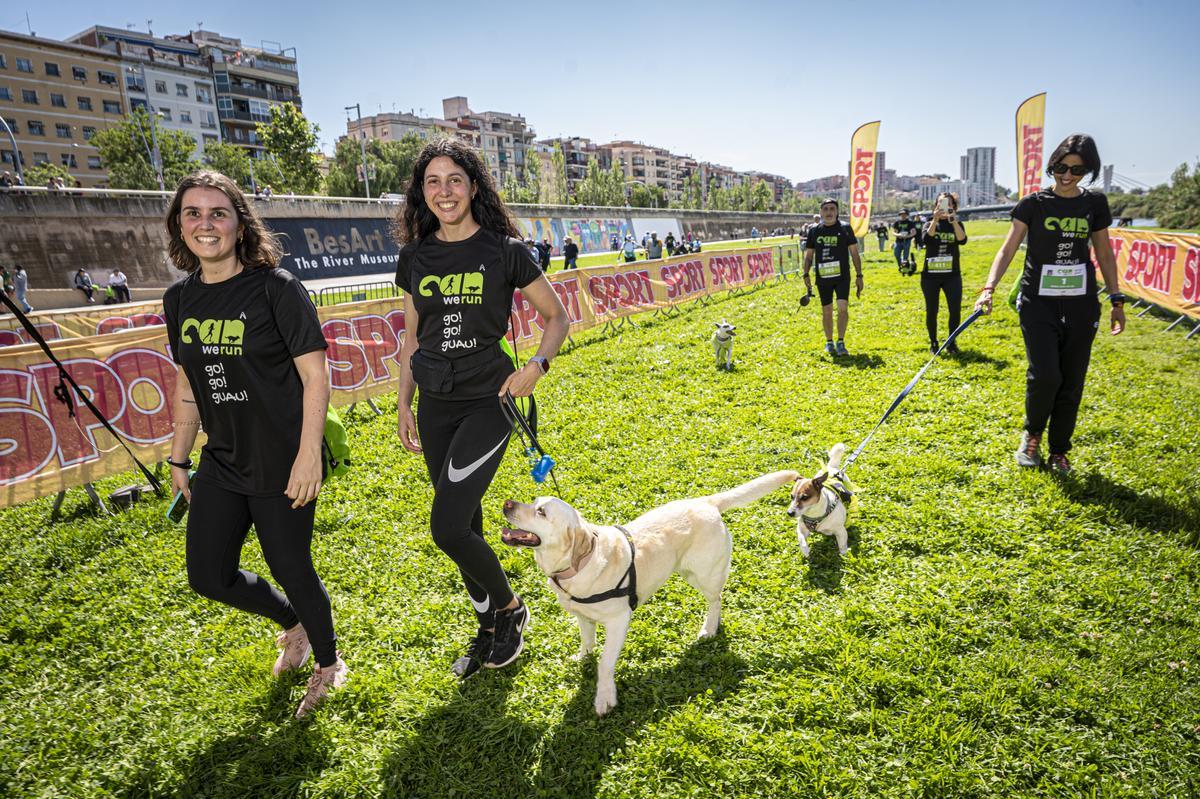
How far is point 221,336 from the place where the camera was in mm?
2723

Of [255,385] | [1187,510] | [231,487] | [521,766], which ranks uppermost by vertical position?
[255,385]

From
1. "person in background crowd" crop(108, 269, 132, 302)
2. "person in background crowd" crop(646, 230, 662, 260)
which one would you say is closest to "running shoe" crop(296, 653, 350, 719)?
"person in background crowd" crop(108, 269, 132, 302)

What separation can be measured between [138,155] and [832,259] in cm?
6511

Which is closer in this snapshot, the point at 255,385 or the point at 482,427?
the point at 255,385

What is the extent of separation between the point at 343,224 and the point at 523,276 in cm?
3581

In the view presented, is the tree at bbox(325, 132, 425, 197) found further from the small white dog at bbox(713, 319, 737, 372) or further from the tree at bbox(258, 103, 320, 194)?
the small white dog at bbox(713, 319, 737, 372)

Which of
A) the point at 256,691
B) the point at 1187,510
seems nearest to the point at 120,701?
the point at 256,691

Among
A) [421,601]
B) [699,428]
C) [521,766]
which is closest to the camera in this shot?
[521,766]

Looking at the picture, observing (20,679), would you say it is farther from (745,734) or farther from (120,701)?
(745,734)

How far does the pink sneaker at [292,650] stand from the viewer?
3.38 meters

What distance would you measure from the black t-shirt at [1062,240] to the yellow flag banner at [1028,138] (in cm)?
1608

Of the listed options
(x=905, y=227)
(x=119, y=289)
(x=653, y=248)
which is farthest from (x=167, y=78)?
(x=905, y=227)

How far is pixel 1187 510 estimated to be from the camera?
437 cm

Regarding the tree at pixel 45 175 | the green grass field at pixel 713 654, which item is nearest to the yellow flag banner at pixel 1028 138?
the green grass field at pixel 713 654
